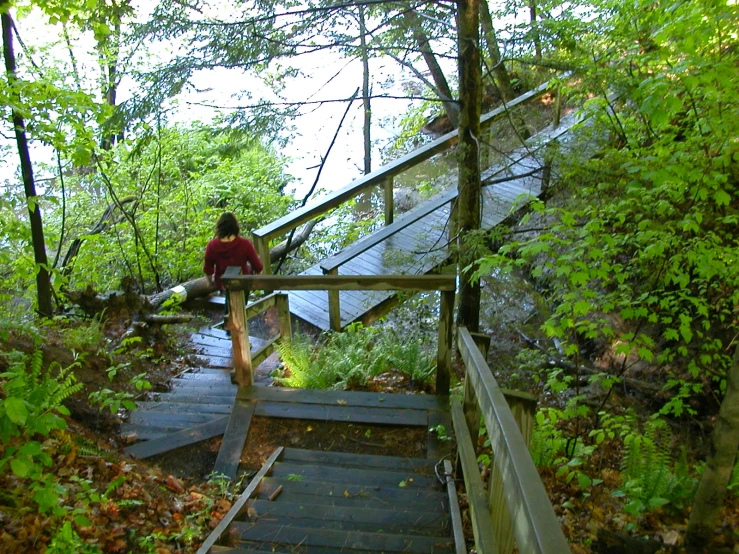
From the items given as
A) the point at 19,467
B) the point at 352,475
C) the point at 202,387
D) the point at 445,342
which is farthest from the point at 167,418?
the point at 19,467

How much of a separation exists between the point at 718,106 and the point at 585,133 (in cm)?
148

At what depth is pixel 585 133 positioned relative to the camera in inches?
249

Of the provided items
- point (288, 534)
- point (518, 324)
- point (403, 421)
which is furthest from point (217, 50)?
point (518, 324)

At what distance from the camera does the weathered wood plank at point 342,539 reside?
3.28 m

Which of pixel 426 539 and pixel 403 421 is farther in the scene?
pixel 403 421

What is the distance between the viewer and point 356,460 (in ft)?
14.8

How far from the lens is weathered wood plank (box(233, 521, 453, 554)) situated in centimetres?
328

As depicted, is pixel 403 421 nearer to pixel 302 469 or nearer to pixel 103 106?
pixel 302 469

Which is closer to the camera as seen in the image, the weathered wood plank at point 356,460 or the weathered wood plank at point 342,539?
the weathered wood plank at point 342,539

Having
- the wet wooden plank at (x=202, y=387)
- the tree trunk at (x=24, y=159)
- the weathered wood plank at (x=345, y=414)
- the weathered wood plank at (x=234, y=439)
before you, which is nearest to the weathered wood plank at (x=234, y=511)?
the weathered wood plank at (x=234, y=439)

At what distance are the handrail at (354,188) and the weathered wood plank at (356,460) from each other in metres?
2.96

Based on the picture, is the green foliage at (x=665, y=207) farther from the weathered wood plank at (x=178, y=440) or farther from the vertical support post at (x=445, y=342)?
the weathered wood plank at (x=178, y=440)

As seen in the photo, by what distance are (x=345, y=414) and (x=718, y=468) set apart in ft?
9.60

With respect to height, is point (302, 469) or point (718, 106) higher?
point (718, 106)
